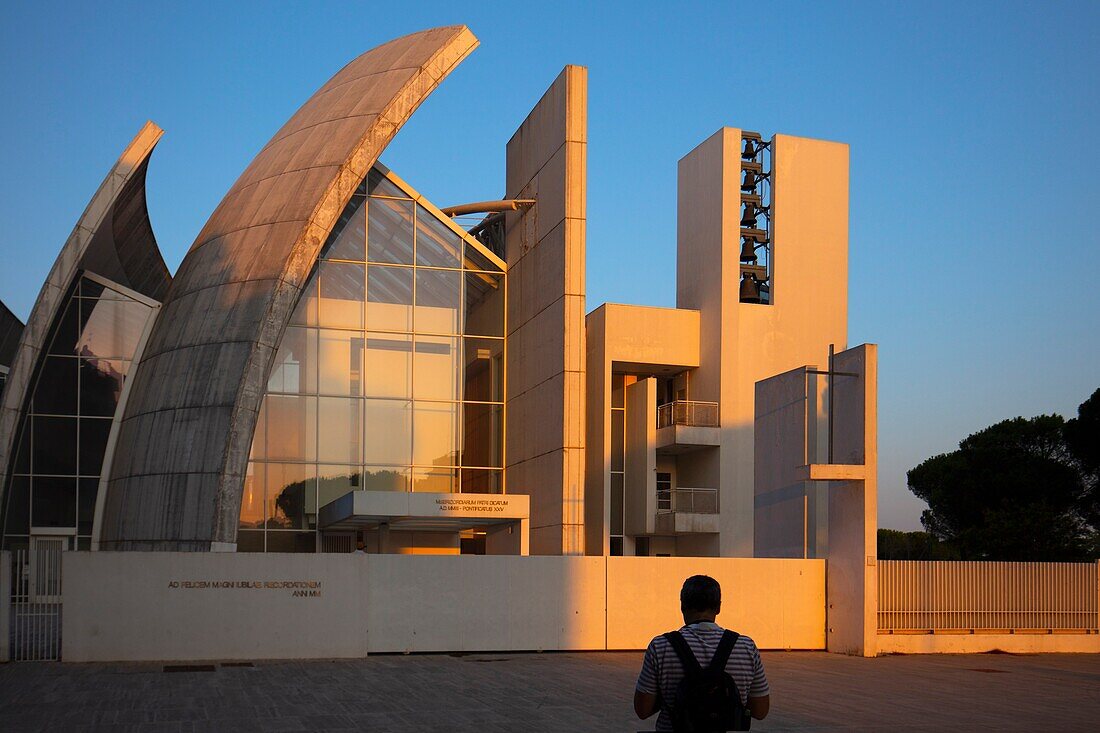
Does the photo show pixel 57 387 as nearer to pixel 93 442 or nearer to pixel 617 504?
pixel 93 442

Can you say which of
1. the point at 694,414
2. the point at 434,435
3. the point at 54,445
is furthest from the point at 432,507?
the point at 694,414

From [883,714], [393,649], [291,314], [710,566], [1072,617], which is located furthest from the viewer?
[291,314]

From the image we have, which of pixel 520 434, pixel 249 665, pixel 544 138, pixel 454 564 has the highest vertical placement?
pixel 544 138

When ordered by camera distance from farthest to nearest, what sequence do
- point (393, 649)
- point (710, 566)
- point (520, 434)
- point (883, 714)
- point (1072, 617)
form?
1. point (520, 434)
2. point (1072, 617)
3. point (710, 566)
4. point (393, 649)
5. point (883, 714)

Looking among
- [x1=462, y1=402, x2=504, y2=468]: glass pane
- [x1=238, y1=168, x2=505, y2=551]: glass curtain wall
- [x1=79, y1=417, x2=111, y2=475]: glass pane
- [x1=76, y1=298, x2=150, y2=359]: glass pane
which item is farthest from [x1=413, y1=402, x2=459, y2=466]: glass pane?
[x1=79, y1=417, x2=111, y2=475]: glass pane

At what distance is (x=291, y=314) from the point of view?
27578mm

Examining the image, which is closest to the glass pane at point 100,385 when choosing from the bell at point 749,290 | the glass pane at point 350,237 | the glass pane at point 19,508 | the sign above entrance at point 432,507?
the glass pane at point 19,508

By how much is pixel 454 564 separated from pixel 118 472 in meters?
11.8

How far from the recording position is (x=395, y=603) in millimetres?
20500

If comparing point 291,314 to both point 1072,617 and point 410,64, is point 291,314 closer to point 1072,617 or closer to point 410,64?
point 410,64

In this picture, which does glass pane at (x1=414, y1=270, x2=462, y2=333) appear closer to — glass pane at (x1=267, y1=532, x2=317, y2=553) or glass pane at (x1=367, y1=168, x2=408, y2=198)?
glass pane at (x1=367, y1=168, x2=408, y2=198)

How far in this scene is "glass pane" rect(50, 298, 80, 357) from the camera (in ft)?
107

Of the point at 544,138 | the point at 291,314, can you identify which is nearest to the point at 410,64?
the point at 544,138

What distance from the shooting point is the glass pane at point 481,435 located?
3070 cm
